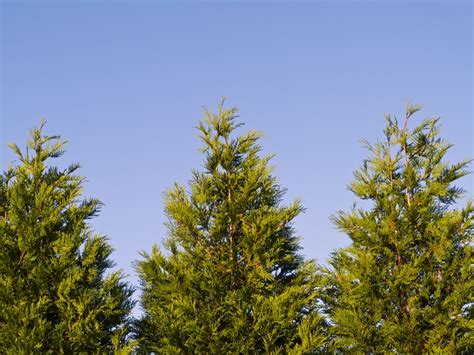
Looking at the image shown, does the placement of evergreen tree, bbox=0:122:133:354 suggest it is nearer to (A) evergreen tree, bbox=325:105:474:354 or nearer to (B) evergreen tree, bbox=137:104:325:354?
(B) evergreen tree, bbox=137:104:325:354

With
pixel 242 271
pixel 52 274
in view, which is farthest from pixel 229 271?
pixel 52 274

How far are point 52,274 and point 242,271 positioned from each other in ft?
16.4

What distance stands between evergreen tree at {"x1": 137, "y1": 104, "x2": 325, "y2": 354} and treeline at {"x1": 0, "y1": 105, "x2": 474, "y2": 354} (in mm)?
41

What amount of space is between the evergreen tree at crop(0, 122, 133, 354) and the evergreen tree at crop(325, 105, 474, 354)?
6.17m

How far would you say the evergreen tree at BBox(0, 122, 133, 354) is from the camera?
613 inches

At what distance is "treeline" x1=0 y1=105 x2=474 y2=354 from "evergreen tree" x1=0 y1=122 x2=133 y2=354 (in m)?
0.04

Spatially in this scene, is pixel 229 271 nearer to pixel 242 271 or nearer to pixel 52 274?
pixel 242 271

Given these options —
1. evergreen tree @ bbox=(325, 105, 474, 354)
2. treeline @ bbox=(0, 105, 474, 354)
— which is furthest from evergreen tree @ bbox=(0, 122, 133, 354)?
evergreen tree @ bbox=(325, 105, 474, 354)

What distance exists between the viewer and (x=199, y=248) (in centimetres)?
1761

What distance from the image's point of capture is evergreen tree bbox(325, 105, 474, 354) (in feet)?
54.5

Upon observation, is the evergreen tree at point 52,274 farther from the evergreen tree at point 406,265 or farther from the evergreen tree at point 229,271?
the evergreen tree at point 406,265

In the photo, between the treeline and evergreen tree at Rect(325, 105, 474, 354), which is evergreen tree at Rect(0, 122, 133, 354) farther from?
evergreen tree at Rect(325, 105, 474, 354)

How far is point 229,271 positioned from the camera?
17141 mm

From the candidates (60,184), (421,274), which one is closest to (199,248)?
(60,184)
